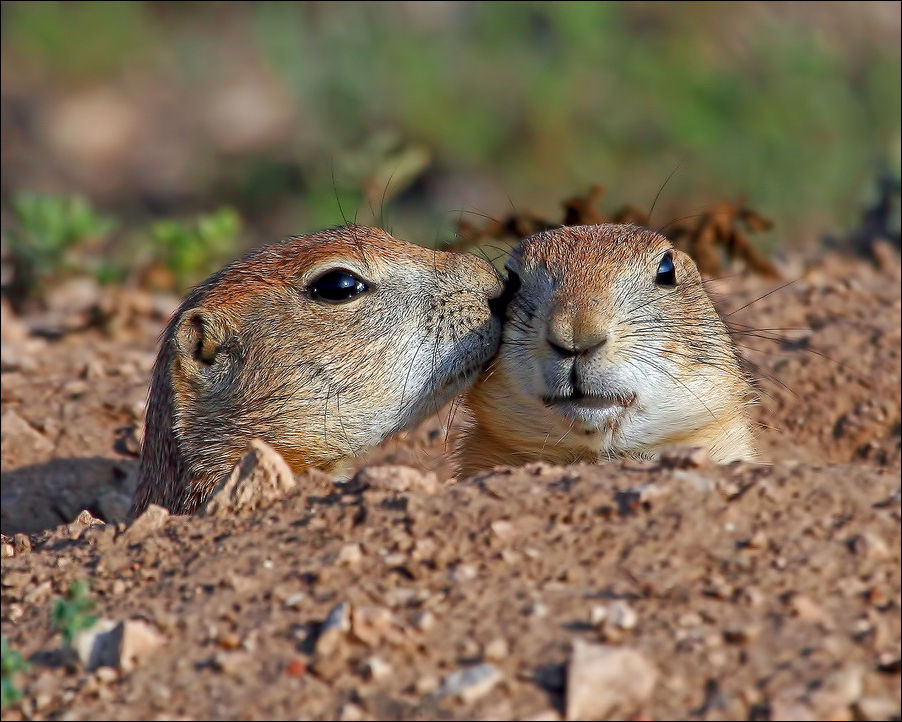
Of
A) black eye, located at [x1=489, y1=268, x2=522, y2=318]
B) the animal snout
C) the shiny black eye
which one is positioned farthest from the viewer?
the shiny black eye

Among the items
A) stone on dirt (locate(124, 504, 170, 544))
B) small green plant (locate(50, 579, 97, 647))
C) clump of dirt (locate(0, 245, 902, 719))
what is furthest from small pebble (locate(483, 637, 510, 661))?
stone on dirt (locate(124, 504, 170, 544))

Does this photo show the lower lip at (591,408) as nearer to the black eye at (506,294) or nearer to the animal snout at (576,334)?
the animal snout at (576,334)

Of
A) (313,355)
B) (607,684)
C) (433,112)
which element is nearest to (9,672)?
(607,684)

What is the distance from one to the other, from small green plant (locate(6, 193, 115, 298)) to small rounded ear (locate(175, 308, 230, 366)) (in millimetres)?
3213

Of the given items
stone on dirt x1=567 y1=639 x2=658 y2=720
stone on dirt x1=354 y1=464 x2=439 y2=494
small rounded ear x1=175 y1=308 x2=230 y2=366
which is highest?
small rounded ear x1=175 y1=308 x2=230 y2=366

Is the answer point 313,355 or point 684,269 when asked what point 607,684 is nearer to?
point 313,355

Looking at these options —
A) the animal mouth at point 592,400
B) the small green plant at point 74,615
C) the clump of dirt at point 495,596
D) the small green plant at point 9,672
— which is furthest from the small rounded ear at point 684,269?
the small green plant at point 9,672

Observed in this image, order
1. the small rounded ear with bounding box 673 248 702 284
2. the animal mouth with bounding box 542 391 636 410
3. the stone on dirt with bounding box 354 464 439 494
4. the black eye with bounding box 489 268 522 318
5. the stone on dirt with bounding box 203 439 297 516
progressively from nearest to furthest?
the stone on dirt with bounding box 354 464 439 494, the stone on dirt with bounding box 203 439 297 516, the animal mouth with bounding box 542 391 636 410, the black eye with bounding box 489 268 522 318, the small rounded ear with bounding box 673 248 702 284

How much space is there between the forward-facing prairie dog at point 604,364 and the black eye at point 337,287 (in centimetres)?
58

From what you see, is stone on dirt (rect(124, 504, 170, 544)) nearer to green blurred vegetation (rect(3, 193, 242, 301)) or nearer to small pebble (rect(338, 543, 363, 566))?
small pebble (rect(338, 543, 363, 566))

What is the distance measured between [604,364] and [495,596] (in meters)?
1.43

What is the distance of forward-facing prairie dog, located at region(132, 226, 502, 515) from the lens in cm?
481

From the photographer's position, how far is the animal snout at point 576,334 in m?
4.40

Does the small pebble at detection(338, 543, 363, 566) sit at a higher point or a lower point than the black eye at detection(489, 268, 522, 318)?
lower
